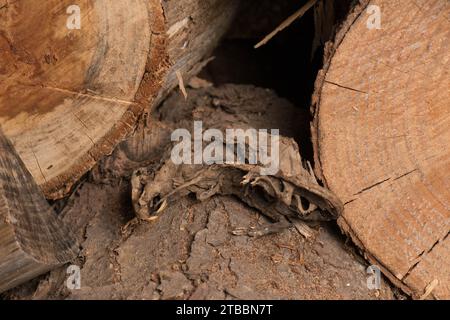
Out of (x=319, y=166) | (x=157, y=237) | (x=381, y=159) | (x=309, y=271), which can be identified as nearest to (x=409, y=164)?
(x=381, y=159)

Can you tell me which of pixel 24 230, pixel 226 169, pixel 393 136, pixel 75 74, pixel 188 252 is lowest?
pixel 188 252

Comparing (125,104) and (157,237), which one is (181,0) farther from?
(157,237)

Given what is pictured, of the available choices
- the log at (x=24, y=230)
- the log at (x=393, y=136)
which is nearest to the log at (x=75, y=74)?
the log at (x=24, y=230)

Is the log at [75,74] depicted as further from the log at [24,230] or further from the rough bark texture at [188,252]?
the rough bark texture at [188,252]

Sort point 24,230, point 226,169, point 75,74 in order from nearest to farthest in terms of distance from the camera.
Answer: point 24,230 < point 75,74 < point 226,169

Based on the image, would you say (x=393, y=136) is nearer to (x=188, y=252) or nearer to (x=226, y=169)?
(x=226, y=169)

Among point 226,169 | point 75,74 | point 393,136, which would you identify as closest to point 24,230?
point 75,74
